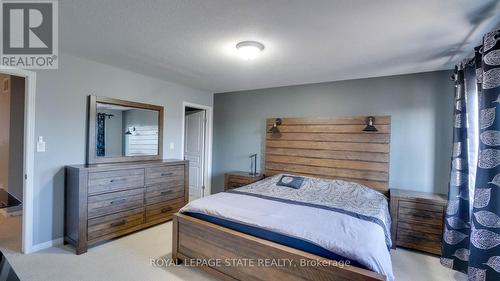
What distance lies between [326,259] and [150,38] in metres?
2.48

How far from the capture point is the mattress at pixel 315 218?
5.41ft

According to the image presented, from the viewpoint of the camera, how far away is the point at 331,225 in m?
1.94

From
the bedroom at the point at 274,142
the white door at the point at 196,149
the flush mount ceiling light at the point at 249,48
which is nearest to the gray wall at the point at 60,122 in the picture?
the bedroom at the point at 274,142

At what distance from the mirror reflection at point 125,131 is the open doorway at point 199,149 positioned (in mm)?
1071

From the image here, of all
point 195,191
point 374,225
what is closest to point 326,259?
point 374,225

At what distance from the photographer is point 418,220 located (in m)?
2.83

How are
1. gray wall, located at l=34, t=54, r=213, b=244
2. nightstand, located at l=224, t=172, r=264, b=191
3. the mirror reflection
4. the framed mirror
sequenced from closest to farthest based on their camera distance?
1. gray wall, located at l=34, t=54, r=213, b=244
2. the framed mirror
3. the mirror reflection
4. nightstand, located at l=224, t=172, r=264, b=191

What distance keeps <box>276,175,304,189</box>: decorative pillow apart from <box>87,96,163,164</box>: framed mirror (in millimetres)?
2054

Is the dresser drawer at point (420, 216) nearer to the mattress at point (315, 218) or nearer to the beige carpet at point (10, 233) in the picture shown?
the mattress at point (315, 218)

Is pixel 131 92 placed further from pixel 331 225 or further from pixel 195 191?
pixel 331 225

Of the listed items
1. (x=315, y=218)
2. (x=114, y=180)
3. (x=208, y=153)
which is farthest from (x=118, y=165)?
(x=315, y=218)

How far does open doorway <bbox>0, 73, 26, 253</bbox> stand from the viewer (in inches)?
134

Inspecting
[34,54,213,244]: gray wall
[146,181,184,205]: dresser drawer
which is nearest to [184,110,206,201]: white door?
[146,181,184,205]: dresser drawer

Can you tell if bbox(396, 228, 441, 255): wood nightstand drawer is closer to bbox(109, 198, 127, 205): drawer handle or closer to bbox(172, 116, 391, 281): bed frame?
bbox(172, 116, 391, 281): bed frame
